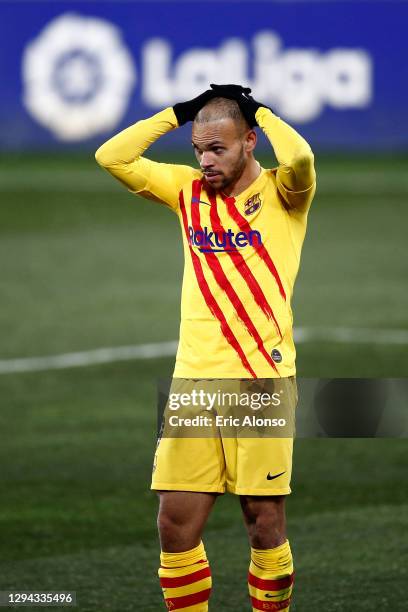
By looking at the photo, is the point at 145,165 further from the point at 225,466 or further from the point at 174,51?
the point at 174,51

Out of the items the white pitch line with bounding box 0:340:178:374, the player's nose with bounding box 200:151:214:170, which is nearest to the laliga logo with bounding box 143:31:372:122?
the white pitch line with bounding box 0:340:178:374

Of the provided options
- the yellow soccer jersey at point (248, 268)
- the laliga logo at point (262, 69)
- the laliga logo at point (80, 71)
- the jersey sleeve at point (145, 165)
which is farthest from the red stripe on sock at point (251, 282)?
the laliga logo at point (80, 71)

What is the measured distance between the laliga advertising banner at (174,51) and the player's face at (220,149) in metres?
22.0

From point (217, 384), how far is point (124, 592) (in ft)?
6.05

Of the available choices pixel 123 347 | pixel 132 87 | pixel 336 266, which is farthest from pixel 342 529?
pixel 132 87

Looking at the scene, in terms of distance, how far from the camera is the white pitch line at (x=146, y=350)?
13.3 metres

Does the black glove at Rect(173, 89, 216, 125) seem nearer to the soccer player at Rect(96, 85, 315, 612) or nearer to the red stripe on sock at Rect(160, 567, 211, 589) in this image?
the soccer player at Rect(96, 85, 315, 612)

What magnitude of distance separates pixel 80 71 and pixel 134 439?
1807 cm

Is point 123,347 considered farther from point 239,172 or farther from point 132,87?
point 132,87

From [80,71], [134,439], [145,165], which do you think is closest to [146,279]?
[134,439]

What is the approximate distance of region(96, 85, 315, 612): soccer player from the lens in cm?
580

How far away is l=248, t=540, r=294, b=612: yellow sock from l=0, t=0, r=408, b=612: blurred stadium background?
42.5 inches

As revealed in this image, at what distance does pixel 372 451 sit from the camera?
1046 centimetres

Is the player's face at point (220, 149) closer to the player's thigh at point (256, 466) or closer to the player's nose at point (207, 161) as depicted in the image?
the player's nose at point (207, 161)
